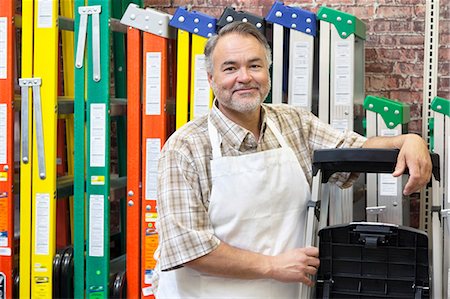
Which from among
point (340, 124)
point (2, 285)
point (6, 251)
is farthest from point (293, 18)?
point (2, 285)

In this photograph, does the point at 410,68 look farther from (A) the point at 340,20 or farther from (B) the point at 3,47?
(B) the point at 3,47

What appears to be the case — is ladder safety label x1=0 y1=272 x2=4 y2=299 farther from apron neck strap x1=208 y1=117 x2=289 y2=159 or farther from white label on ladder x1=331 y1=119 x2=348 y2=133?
white label on ladder x1=331 y1=119 x2=348 y2=133

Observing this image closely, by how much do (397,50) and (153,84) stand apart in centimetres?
104

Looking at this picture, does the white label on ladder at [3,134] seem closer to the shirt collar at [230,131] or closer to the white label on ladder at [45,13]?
the white label on ladder at [45,13]

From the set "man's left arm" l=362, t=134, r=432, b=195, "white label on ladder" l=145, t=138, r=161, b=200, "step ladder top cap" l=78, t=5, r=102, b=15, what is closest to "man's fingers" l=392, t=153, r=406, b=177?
"man's left arm" l=362, t=134, r=432, b=195

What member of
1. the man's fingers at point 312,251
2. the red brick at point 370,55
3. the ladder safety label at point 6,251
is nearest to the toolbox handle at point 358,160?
the man's fingers at point 312,251

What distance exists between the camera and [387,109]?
8.93 feet

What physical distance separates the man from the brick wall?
2.82ft

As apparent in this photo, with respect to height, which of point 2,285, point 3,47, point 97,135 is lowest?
point 2,285

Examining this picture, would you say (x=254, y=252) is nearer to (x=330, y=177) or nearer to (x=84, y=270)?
(x=330, y=177)

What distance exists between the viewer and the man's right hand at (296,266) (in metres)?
2.19

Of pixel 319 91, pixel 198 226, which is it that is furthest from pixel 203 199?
pixel 319 91

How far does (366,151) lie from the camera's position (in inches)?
86.3

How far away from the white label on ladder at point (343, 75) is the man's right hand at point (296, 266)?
2.50ft
